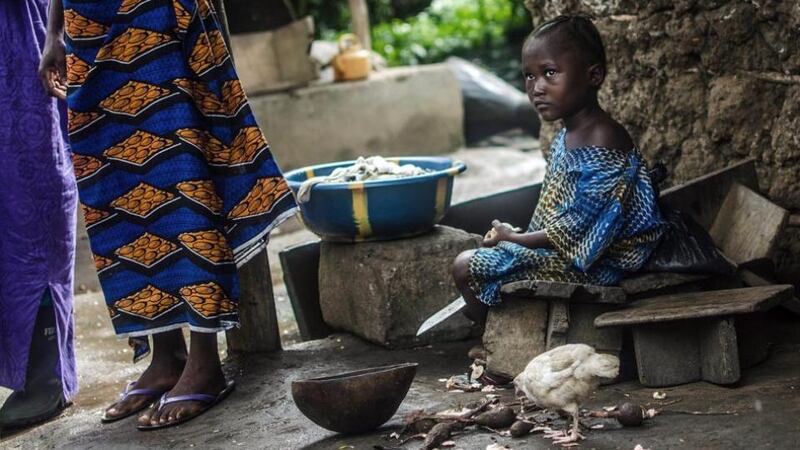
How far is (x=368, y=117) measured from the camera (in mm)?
9828

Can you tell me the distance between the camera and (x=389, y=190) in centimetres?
449

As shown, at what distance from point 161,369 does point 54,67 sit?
46.3 inches

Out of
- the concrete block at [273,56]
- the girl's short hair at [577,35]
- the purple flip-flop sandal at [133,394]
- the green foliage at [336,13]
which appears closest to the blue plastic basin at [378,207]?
the girl's short hair at [577,35]

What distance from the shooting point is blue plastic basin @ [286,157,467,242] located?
4.47 metres

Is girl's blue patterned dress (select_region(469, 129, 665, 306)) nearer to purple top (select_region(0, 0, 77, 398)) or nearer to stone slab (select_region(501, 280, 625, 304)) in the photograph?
stone slab (select_region(501, 280, 625, 304))

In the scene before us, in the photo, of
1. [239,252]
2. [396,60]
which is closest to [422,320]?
[239,252]

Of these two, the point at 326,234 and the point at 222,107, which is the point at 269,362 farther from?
the point at 222,107

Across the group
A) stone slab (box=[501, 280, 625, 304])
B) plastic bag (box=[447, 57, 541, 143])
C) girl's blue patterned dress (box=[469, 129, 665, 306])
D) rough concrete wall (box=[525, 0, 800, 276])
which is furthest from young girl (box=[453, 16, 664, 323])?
plastic bag (box=[447, 57, 541, 143])

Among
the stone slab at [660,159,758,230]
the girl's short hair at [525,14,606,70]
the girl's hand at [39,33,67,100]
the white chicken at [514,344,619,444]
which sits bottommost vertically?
the white chicken at [514,344,619,444]

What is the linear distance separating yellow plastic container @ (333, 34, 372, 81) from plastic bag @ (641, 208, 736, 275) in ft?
19.6

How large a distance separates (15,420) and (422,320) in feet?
5.35

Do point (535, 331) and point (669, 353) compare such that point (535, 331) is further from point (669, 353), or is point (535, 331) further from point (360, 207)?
point (360, 207)

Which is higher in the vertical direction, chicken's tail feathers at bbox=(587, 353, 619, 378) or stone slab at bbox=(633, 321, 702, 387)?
chicken's tail feathers at bbox=(587, 353, 619, 378)

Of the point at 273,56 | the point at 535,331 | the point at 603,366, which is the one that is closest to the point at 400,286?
the point at 535,331
